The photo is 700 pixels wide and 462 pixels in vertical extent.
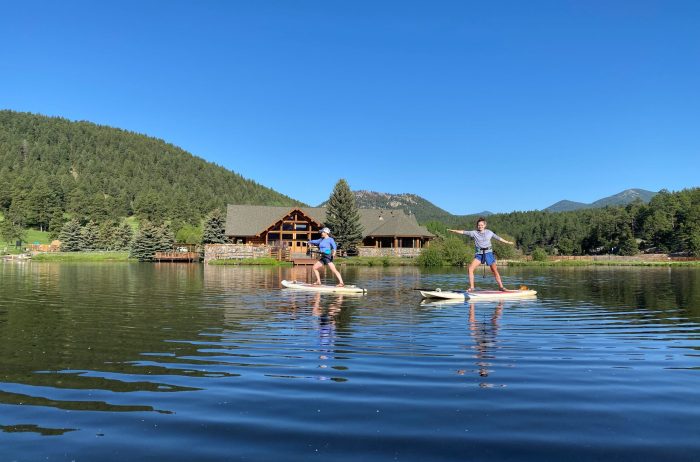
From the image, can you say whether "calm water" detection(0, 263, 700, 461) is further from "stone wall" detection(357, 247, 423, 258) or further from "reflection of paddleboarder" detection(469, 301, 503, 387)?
"stone wall" detection(357, 247, 423, 258)

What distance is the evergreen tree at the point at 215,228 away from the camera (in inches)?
2744

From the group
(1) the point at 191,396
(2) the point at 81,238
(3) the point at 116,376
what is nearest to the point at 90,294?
(3) the point at 116,376

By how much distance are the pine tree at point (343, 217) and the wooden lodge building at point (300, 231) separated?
5.63 feet

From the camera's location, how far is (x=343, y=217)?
6319 cm

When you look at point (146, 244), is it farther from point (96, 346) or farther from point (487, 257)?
point (96, 346)

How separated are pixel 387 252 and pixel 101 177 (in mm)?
113770

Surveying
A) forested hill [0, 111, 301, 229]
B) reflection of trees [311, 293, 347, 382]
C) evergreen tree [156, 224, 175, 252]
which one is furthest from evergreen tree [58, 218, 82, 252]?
reflection of trees [311, 293, 347, 382]

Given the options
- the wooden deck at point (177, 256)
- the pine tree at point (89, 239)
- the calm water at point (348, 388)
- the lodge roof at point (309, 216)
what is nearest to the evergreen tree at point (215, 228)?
the lodge roof at point (309, 216)

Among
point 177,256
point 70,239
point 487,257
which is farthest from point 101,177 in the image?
point 487,257

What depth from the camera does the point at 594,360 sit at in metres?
8.09

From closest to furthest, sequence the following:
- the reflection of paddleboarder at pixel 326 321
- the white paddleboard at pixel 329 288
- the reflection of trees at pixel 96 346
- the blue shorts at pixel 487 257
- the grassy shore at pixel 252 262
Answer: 1. the reflection of trees at pixel 96 346
2. the reflection of paddleboarder at pixel 326 321
3. the blue shorts at pixel 487 257
4. the white paddleboard at pixel 329 288
5. the grassy shore at pixel 252 262

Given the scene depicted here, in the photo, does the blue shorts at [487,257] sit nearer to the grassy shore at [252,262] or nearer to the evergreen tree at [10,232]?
the grassy shore at [252,262]

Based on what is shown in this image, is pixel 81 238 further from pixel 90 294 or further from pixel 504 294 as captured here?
pixel 504 294

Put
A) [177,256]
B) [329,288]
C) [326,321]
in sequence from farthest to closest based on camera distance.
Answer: [177,256] < [329,288] < [326,321]
